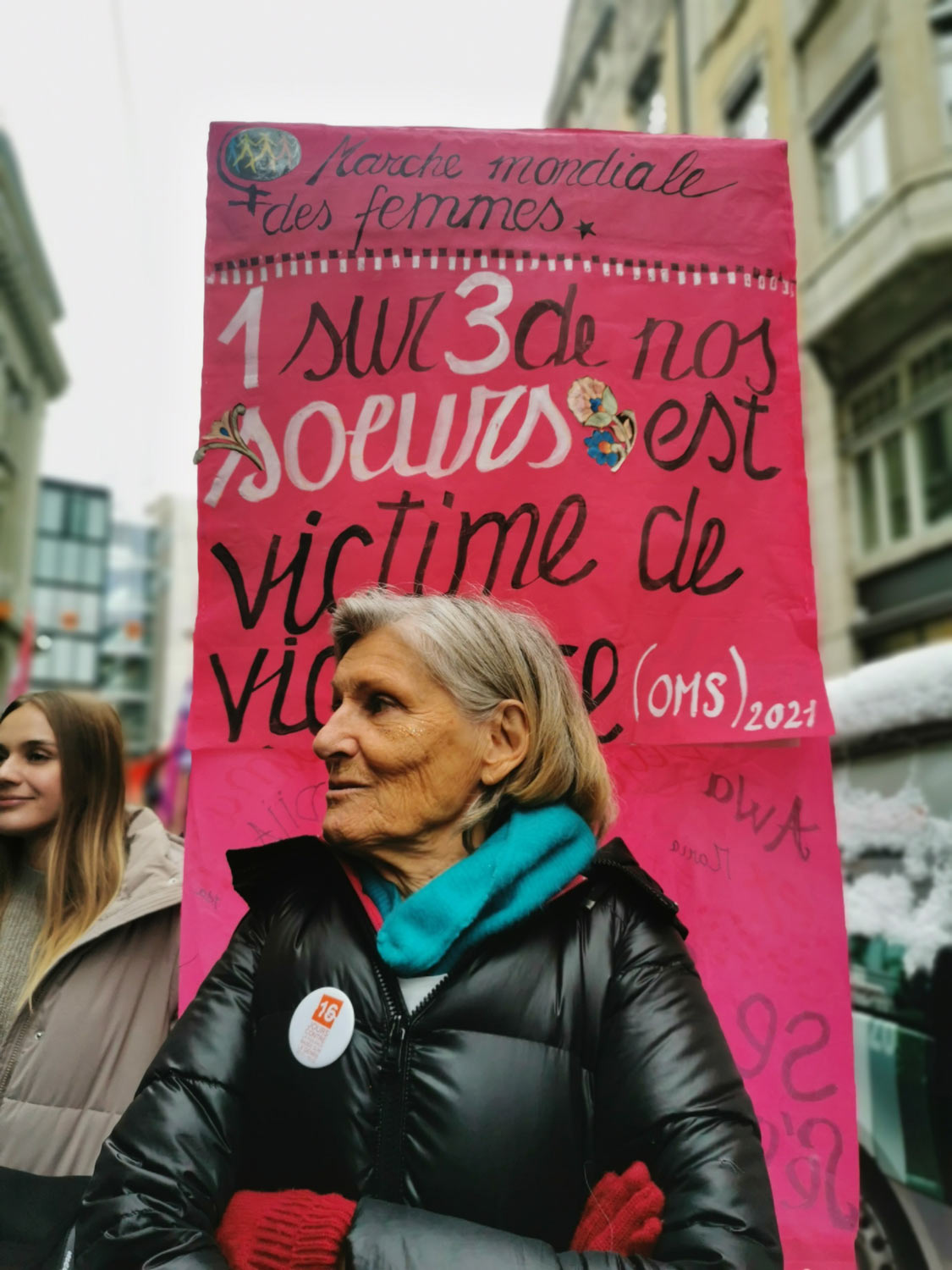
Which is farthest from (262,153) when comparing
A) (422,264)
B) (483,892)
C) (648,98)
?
(648,98)

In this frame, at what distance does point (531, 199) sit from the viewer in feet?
6.41

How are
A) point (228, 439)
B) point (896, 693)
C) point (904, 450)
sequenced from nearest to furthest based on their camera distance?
point (228, 439)
point (896, 693)
point (904, 450)

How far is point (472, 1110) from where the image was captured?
1287 millimetres

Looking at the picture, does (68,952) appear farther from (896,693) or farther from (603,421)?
(896,693)

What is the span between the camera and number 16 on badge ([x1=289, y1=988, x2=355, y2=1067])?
1.35m

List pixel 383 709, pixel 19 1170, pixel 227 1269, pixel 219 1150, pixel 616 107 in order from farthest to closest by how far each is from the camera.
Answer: pixel 616 107, pixel 19 1170, pixel 383 709, pixel 219 1150, pixel 227 1269

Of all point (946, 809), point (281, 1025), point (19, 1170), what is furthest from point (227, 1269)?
point (946, 809)

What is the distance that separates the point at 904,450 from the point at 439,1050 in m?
9.40

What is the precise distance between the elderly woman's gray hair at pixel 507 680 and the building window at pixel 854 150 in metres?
9.54

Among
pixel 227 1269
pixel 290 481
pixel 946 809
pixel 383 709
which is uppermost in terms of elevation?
pixel 290 481

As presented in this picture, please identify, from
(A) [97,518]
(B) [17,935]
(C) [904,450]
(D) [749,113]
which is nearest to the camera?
(B) [17,935]

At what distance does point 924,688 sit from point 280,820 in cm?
164

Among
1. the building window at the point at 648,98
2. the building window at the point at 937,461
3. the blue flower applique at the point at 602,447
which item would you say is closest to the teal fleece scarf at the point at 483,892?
the blue flower applique at the point at 602,447

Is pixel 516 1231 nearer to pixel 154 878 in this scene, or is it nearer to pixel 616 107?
pixel 154 878
